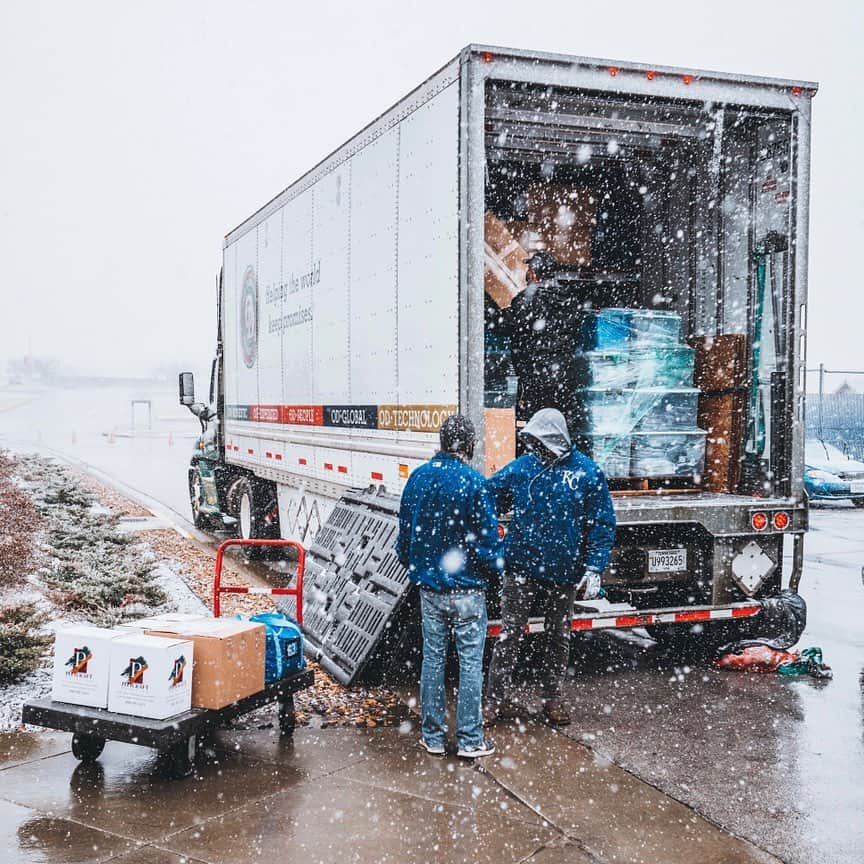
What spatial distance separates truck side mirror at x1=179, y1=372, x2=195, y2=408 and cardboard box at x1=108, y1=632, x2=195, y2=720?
8.25m

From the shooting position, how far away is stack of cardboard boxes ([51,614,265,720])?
4.59 meters

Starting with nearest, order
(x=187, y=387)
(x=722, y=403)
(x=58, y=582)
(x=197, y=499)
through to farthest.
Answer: (x=722, y=403), (x=58, y=582), (x=187, y=387), (x=197, y=499)

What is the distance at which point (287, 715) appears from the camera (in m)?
5.40

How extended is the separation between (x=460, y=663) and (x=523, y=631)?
71 cm

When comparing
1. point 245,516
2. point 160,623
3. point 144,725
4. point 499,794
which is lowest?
point 499,794

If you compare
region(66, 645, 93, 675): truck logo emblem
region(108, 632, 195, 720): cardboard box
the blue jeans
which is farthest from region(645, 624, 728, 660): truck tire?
region(66, 645, 93, 675): truck logo emblem

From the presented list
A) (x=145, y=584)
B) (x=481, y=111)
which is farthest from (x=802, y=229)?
(x=145, y=584)

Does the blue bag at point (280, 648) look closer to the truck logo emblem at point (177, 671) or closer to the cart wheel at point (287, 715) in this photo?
the cart wheel at point (287, 715)

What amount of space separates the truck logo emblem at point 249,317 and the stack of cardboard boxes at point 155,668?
6530 mm

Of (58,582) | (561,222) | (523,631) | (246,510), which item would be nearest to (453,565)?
(523,631)

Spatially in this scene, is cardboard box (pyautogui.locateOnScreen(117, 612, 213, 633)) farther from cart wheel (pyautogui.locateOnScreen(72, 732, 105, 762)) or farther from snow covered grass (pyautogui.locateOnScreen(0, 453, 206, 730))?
snow covered grass (pyautogui.locateOnScreen(0, 453, 206, 730))

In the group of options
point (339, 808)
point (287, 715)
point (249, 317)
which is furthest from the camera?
point (249, 317)

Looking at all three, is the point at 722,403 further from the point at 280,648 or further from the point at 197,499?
the point at 197,499

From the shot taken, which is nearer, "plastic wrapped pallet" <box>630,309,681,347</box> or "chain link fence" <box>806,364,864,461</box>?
"plastic wrapped pallet" <box>630,309,681,347</box>
